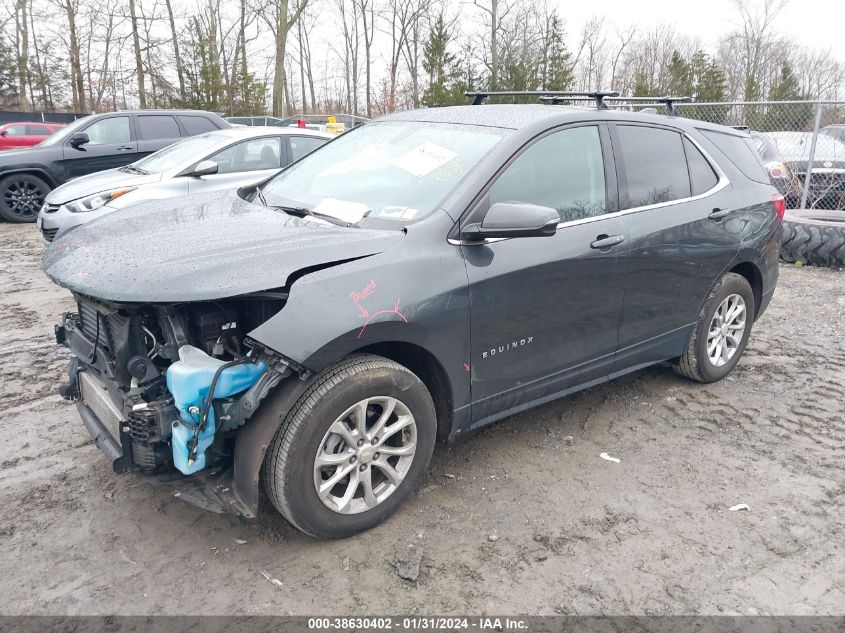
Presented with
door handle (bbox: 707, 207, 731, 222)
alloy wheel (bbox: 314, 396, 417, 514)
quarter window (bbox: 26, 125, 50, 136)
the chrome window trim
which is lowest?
alloy wheel (bbox: 314, 396, 417, 514)

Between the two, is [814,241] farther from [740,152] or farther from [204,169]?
[204,169]

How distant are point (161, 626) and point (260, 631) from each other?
1.18 feet

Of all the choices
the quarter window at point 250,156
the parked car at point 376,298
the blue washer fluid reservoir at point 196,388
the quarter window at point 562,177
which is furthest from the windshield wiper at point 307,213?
the quarter window at point 250,156

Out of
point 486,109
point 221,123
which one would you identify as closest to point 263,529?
point 486,109

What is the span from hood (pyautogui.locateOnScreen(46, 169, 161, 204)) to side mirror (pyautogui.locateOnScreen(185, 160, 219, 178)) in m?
0.41

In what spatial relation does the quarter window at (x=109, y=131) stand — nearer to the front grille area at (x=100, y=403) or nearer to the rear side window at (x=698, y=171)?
the front grille area at (x=100, y=403)

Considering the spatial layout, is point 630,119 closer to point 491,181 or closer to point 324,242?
point 491,181

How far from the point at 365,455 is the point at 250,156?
607 centimetres

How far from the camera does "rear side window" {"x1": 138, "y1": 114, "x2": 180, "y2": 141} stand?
1073 cm

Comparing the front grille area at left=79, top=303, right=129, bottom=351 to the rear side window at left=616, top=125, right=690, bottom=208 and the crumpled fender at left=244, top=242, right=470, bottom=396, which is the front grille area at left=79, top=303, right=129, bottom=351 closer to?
the crumpled fender at left=244, top=242, right=470, bottom=396

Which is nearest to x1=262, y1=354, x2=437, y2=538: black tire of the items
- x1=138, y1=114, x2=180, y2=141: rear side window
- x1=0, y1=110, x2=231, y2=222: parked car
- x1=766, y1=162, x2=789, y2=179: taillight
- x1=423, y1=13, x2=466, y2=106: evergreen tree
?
x1=0, y1=110, x2=231, y2=222: parked car

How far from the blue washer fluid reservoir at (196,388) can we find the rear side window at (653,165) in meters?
2.28

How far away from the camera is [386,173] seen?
3.39 meters

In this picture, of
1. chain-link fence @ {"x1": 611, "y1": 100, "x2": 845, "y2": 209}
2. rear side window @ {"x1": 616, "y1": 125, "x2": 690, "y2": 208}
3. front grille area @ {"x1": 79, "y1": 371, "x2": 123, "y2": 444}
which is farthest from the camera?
chain-link fence @ {"x1": 611, "y1": 100, "x2": 845, "y2": 209}
